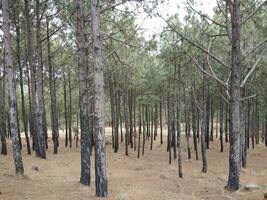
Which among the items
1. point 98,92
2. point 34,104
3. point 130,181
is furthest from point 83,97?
point 34,104

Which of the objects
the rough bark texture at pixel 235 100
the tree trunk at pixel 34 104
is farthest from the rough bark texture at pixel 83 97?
the tree trunk at pixel 34 104

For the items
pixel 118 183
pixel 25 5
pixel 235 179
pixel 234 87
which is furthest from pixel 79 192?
pixel 25 5

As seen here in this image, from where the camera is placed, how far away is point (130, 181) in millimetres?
16984

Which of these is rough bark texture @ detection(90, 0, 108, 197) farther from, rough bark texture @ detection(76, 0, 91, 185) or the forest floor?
rough bark texture @ detection(76, 0, 91, 185)

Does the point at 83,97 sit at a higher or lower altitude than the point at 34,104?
higher

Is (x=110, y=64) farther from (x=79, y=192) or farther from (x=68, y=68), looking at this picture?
(x=79, y=192)

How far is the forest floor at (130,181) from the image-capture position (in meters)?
12.9

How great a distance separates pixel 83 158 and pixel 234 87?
263 inches

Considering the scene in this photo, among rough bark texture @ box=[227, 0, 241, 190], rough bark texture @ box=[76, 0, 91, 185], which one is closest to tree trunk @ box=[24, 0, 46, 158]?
rough bark texture @ box=[76, 0, 91, 185]

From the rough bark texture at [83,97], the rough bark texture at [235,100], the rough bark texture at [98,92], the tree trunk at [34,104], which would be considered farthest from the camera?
the tree trunk at [34,104]

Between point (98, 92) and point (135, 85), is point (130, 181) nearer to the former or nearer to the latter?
point (98, 92)

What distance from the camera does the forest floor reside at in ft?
42.3

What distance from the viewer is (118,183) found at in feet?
53.1

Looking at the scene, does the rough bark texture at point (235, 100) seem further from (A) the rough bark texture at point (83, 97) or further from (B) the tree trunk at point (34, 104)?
(B) the tree trunk at point (34, 104)
